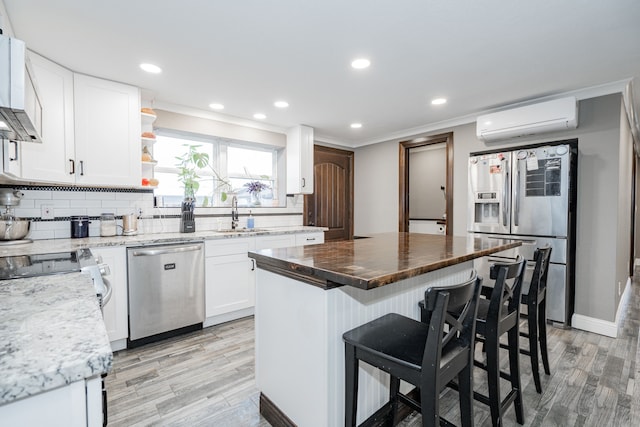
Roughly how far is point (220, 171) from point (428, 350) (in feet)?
11.3

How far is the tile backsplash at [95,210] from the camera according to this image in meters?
2.65

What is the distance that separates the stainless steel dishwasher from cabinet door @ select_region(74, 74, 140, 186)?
30.6 inches

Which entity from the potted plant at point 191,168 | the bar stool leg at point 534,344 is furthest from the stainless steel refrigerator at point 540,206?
the potted plant at point 191,168

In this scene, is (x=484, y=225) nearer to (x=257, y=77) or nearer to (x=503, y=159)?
(x=503, y=159)

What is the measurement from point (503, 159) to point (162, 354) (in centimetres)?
384

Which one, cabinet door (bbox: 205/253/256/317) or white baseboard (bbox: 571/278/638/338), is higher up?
cabinet door (bbox: 205/253/256/317)

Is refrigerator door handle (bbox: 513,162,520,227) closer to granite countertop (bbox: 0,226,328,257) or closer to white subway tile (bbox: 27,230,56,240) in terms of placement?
granite countertop (bbox: 0,226,328,257)

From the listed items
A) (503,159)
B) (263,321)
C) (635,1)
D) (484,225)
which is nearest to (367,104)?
(503,159)

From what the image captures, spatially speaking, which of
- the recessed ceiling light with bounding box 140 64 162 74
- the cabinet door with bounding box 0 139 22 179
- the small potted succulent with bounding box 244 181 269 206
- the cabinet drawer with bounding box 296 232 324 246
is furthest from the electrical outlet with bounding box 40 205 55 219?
the cabinet drawer with bounding box 296 232 324 246

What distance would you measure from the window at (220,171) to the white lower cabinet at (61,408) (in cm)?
313

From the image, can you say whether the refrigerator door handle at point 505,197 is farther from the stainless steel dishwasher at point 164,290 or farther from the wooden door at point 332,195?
the stainless steel dishwasher at point 164,290

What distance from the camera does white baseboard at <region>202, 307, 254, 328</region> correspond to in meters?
3.12

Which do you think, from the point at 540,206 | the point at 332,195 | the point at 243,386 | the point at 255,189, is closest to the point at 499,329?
the point at 243,386

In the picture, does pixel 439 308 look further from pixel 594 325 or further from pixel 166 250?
pixel 594 325
